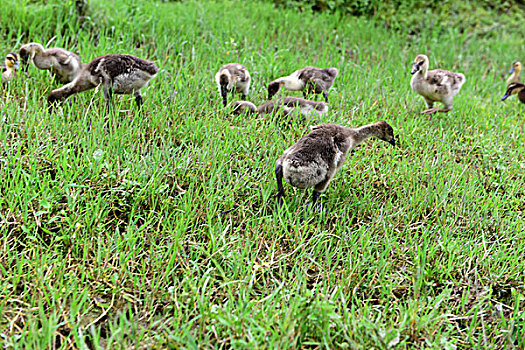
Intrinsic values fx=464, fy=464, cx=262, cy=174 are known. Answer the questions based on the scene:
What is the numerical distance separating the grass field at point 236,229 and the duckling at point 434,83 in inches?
11.6

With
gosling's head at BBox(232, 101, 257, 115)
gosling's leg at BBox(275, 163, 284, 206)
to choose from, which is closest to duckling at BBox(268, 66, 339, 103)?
gosling's head at BBox(232, 101, 257, 115)

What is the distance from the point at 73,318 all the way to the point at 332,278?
1860 mm

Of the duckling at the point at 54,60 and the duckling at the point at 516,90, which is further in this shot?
the duckling at the point at 516,90

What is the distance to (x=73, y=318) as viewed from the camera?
2.97 meters

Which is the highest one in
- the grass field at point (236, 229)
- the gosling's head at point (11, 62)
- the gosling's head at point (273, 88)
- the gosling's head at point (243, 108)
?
the gosling's head at point (11, 62)

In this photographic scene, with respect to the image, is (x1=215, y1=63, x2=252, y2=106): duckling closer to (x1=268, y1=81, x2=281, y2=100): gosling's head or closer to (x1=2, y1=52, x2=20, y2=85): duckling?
(x1=268, y1=81, x2=281, y2=100): gosling's head

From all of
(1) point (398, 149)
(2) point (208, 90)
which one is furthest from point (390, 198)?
(2) point (208, 90)

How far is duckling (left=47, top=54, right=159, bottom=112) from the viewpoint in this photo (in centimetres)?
494

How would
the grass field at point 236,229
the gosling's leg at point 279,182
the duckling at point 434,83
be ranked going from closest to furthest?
the grass field at point 236,229
the gosling's leg at point 279,182
the duckling at point 434,83

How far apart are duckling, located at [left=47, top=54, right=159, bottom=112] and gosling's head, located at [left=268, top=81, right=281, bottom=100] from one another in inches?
69.7

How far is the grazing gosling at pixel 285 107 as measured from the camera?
569 cm

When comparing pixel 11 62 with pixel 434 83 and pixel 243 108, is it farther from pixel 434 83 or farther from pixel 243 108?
pixel 434 83

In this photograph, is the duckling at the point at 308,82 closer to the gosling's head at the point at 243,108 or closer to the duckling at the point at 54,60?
the gosling's head at the point at 243,108

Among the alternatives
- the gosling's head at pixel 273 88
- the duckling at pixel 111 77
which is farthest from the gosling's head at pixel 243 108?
the duckling at pixel 111 77
